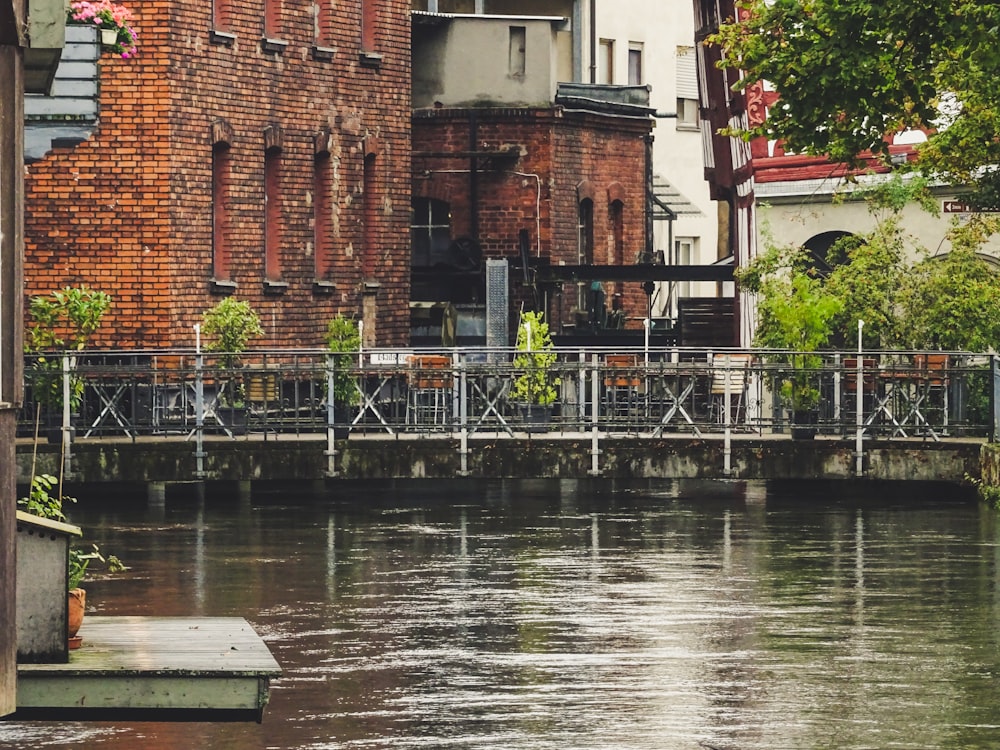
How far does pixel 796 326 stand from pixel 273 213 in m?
9.56

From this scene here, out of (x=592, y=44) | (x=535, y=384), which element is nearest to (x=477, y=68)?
(x=592, y=44)

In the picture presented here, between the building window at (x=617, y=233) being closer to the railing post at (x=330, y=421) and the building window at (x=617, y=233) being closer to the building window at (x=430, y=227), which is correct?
the building window at (x=430, y=227)

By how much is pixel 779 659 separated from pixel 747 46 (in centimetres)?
1108

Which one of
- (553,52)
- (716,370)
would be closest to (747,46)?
(716,370)

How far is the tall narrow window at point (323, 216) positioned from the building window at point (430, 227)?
26.1 feet

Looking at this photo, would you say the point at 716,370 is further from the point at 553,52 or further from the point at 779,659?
the point at 553,52

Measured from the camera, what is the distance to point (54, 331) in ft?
110

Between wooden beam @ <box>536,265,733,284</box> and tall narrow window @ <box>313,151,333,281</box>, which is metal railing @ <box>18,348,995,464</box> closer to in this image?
tall narrow window @ <box>313,151,333,281</box>

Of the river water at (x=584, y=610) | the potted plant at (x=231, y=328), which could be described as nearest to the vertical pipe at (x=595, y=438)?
the river water at (x=584, y=610)

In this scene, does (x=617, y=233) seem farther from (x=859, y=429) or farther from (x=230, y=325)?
(x=859, y=429)

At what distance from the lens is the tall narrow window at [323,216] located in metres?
40.4

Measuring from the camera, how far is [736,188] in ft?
141

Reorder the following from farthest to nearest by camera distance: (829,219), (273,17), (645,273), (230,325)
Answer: (645,273), (829,219), (273,17), (230,325)

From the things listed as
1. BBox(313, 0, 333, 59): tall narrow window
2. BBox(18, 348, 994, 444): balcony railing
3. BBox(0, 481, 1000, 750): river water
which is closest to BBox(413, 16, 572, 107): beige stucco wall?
BBox(313, 0, 333, 59): tall narrow window
